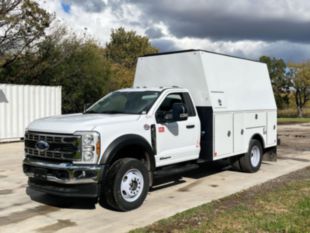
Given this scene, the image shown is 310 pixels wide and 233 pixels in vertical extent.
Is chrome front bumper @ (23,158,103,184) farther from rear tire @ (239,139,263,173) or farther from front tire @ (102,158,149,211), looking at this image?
rear tire @ (239,139,263,173)

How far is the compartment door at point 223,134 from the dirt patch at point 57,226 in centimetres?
369

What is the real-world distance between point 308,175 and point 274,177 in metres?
0.88

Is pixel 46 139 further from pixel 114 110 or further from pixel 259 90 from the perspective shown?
pixel 259 90

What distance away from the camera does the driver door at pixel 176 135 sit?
7352mm

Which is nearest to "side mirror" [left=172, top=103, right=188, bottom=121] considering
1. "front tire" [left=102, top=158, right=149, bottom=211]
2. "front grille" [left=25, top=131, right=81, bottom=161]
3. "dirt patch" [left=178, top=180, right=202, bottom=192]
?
"front tire" [left=102, top=158, right=149, bottom=211]

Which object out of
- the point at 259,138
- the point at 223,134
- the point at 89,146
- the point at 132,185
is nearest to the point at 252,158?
the point at 259,138

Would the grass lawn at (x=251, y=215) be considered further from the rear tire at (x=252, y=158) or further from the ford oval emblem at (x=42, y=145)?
the ford oval emblem at (x=42, y=145)

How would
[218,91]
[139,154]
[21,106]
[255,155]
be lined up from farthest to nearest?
[21,106] < [255,155] < [218,91] < [139,154]

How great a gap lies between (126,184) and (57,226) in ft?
4.14

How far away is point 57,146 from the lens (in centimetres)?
634

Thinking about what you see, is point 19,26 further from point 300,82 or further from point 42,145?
point 300,82

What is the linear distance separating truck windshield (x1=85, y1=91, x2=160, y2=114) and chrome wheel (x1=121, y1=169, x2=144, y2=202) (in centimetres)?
120

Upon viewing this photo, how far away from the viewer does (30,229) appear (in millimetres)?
5816

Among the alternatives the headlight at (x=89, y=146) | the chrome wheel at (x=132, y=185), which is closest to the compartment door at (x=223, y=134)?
the chrome wheel at (x=132, y=185)
